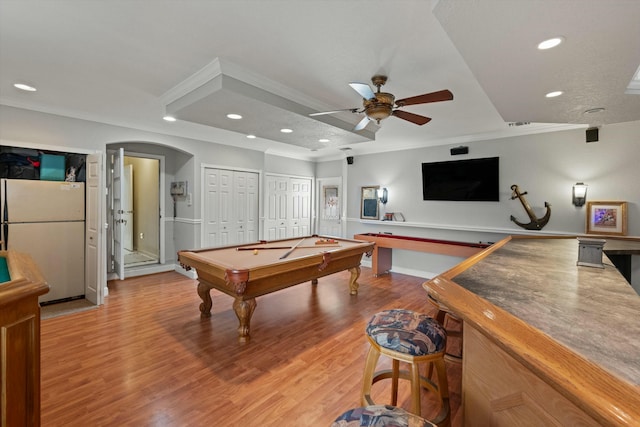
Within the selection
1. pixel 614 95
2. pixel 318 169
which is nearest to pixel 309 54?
pixel 614 95

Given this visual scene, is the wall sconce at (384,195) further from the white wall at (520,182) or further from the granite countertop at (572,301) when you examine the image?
the granite countertop at (572,301)

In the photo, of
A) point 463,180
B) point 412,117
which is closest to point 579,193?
point 463,180

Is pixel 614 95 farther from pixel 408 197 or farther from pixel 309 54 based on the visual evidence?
pixel 408 197

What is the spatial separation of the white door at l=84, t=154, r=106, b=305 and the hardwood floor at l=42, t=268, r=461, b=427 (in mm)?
294

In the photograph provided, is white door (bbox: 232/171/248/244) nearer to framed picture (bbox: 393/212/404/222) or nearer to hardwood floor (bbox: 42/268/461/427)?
hardwood floor (bbox: 42/268/461/427)

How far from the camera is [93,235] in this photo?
3766mm

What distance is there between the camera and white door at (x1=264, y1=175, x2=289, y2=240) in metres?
6.49

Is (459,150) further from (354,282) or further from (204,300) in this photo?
(204,300)

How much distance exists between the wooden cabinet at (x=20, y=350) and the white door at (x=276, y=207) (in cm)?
525

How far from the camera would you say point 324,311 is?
3594 millimetres

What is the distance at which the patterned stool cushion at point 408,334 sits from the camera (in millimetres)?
1406

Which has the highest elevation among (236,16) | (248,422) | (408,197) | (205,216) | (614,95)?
(236,16)

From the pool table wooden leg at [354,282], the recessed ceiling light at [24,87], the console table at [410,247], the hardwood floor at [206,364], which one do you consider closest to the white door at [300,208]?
the console table at [410,247]

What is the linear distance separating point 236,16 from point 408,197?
4.47 metres
